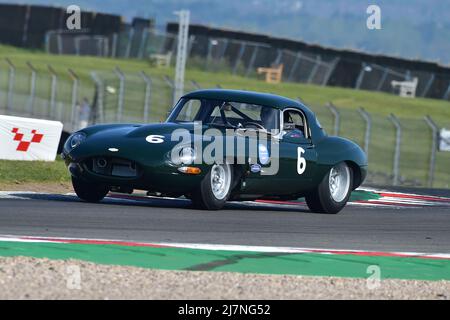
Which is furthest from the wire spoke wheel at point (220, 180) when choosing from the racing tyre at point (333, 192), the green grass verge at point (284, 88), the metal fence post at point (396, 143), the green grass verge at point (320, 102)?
the green grass verge at point (284, 88)

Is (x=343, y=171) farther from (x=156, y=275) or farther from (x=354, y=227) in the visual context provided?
(x=156, y=275)

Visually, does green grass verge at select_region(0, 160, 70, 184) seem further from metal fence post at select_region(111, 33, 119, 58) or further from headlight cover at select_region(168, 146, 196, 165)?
metal fence post at select_region(111, 33, 119, 58)

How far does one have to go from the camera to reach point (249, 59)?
1998 inches

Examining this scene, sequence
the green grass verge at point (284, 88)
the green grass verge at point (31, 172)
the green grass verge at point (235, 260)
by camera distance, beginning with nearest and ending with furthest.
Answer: the green grass verge at point (235, 260) → the green grass verge at point (31, 172) → the green grass verge at point (284, 88)

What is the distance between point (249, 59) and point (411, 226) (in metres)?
37.5

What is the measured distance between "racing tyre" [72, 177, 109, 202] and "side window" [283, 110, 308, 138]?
84.4 inches

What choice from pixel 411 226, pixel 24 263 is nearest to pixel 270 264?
pixel 24 263

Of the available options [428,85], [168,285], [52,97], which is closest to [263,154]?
[168,285]

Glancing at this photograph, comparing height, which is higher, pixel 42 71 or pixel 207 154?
pixel 207 154

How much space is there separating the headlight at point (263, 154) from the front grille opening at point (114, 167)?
142 cm

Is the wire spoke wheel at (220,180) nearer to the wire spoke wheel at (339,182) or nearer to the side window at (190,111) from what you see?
the side window at (190,111)

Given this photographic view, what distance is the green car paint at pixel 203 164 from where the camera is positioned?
41.9ft

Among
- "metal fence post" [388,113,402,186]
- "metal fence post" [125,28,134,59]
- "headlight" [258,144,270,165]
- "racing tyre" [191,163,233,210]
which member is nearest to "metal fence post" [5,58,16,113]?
"metal fence post" [388,113,402,186]

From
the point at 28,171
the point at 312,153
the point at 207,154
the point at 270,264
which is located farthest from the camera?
the point at 28,171
